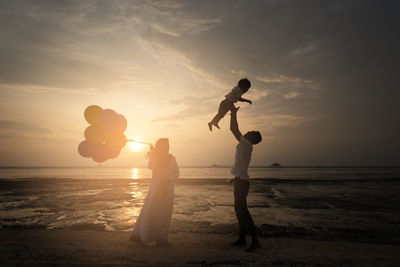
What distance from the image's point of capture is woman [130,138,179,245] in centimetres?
525

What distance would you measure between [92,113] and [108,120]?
501 mm

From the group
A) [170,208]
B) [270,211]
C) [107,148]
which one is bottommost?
[270,211]

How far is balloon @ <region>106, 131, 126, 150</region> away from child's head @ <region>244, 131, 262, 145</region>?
2.82 m

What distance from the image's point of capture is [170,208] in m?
5.48

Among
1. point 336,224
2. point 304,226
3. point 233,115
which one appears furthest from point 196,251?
point 336,224

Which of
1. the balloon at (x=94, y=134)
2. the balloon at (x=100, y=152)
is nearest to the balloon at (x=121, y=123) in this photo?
the balloon at (x=94, y=134)

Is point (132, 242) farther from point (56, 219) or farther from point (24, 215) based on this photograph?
point (24, 215)

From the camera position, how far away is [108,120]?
18.6 feet

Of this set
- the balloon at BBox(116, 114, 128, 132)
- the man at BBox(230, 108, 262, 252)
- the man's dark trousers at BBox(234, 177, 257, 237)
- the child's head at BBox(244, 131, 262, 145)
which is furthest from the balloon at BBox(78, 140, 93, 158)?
the child's head at BBox(244, 131, 262, 145)

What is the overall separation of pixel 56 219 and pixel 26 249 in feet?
14.6

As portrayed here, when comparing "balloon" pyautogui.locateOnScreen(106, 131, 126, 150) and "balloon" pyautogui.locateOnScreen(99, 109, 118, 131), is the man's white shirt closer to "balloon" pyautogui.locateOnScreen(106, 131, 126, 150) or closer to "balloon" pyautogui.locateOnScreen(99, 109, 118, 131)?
"balloon" pyautogui.locateOnScreen(106, 131, 126, 150)

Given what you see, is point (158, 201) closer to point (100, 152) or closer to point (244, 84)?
point (100, 152)

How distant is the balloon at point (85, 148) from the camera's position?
5899 millimetres

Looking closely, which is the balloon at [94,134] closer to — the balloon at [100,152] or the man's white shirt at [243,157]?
the balloon at [100,152]
